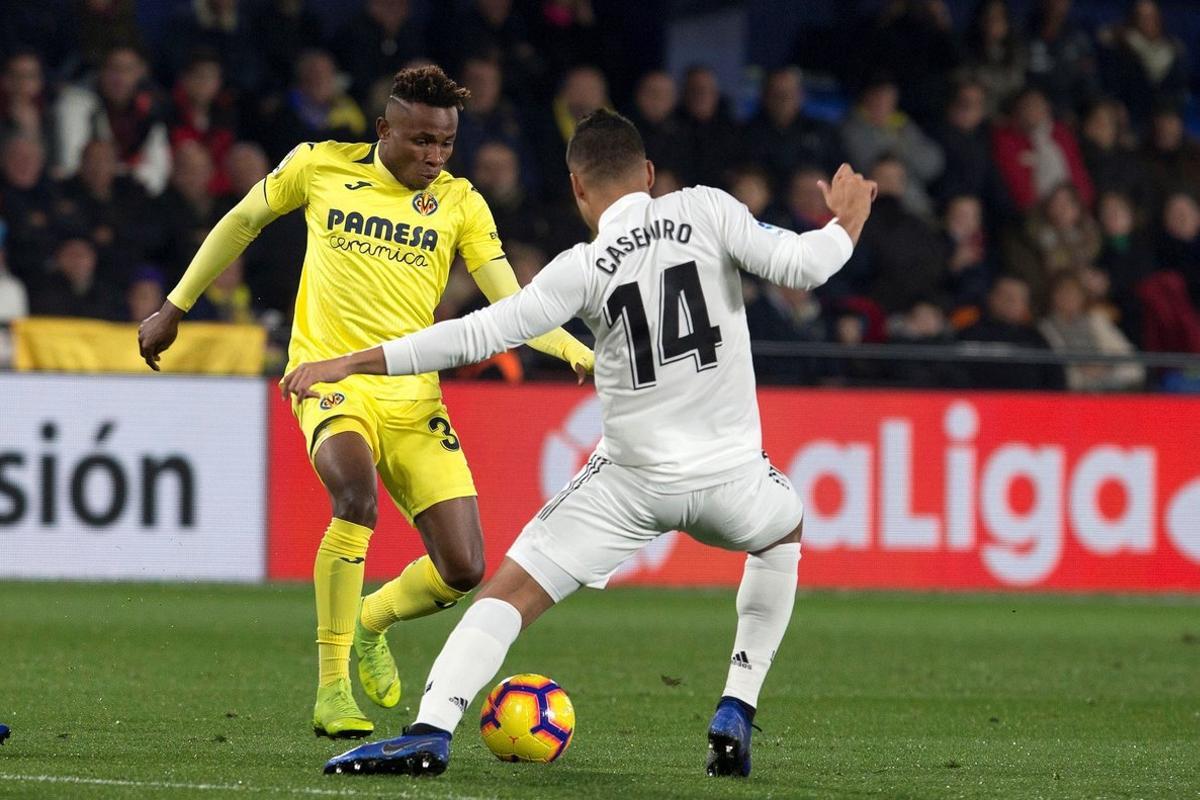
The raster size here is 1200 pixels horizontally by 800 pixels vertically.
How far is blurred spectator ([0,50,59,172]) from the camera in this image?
13.5 metres

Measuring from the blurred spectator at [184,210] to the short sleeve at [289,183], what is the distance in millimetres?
6636

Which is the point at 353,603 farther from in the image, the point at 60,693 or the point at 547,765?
the point at 60,693

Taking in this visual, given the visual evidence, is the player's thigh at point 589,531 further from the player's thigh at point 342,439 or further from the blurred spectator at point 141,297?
the blurred spectator at point 141,297

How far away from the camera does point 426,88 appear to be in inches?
267

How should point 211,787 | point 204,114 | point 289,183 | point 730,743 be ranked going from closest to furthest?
point 211,787
point 730,743
point 289,183
point 204,114

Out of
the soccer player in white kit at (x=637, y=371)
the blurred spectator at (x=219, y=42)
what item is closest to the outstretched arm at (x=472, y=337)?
the soccer player in white kit at (x=637, y=371)

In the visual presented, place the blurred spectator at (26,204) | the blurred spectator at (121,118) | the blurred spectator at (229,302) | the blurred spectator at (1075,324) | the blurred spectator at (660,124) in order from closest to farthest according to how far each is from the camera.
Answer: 1. the blurred spectator at (26,204)
2. the blurred spectator at (229,302)
3. the blurred spectator at (121,118)
4. the blurred spectator at (660,124)
5. the blurred spectator at (1075,324)

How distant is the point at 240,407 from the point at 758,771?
7636 mm

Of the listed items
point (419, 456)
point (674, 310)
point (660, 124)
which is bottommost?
point (419, 456)

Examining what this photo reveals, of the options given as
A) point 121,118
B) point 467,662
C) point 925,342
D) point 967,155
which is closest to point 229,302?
point 121,118

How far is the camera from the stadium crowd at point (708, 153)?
13.6 m

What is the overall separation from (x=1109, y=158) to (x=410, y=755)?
43.6 feet

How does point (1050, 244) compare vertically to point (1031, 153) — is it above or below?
below

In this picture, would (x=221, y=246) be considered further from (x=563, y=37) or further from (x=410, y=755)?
(x=563, y=37)
